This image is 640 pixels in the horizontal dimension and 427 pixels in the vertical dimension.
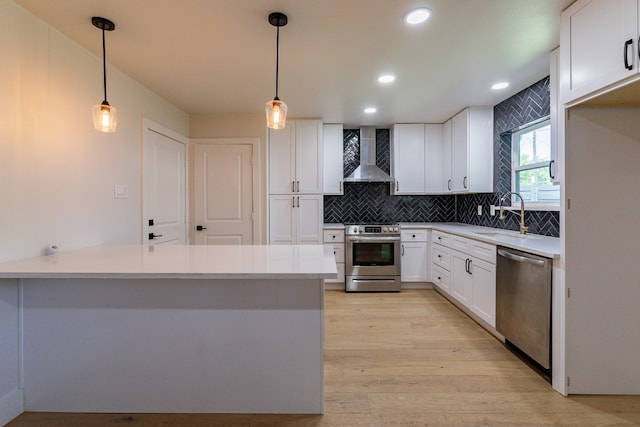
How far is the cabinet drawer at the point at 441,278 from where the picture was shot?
3.68 m

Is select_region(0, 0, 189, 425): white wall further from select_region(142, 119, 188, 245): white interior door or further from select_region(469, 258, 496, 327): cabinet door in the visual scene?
select_region(469, 258, 496, 327): cabinet door

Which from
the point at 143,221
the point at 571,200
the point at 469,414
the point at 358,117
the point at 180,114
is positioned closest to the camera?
the point at 469,414

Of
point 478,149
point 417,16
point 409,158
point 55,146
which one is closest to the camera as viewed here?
point 417,16

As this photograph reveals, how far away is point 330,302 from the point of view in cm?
379

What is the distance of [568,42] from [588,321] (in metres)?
1.69

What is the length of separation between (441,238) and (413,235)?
43 centimetres

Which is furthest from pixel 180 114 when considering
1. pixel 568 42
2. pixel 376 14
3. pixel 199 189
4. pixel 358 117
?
pixel 568 42

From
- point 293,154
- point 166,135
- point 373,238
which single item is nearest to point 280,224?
point 293,154

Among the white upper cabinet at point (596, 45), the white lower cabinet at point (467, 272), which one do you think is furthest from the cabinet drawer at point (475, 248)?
the white upper cabinet at point (596, 45)

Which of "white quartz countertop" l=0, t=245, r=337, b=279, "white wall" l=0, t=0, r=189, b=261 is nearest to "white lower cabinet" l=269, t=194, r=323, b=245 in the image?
"white wall" l=0, t=0, r=189, b=261

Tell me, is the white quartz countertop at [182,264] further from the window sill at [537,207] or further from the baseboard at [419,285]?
the baseboard at [419,285]

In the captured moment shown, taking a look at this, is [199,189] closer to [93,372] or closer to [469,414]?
[93,372]

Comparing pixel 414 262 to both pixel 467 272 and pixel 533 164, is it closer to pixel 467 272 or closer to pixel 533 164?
pixel 467 272

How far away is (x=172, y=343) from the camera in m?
1.77
